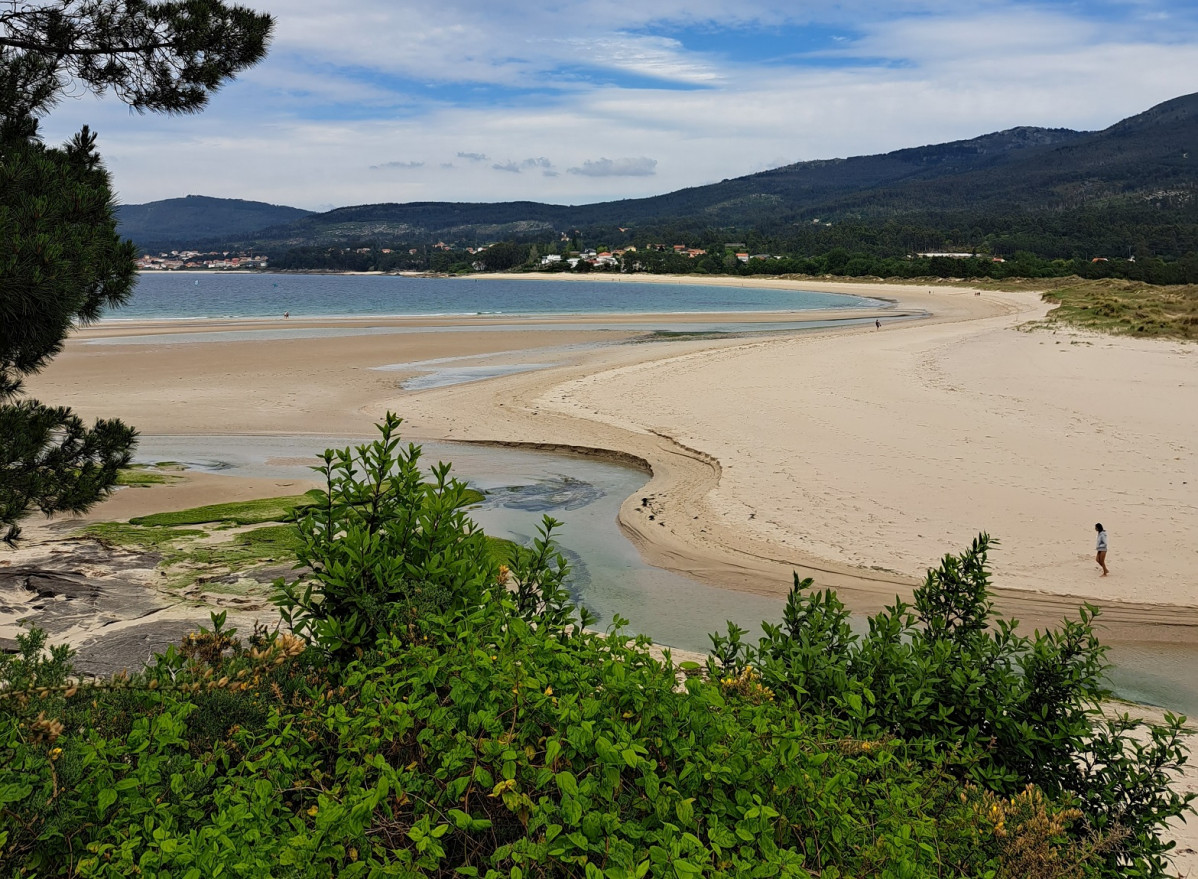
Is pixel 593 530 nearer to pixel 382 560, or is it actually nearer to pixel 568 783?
pixel 382 560

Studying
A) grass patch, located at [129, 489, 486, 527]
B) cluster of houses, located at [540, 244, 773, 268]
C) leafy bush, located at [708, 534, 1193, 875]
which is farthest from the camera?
cluster of houses, located at [540, 244, 773, 268]

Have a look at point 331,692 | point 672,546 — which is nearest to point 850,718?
point 331,692

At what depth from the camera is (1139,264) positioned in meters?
87.5

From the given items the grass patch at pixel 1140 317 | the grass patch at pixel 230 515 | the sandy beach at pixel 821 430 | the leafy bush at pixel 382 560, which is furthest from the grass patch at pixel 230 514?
the grass patch at pixel 1140 317

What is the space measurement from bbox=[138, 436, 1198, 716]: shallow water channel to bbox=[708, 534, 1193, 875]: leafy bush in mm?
3679

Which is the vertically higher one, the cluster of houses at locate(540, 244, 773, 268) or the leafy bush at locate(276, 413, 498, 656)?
the cluster of houses at locate(540, 244, 773, 268)

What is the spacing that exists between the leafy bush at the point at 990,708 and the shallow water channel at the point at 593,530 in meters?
3.68

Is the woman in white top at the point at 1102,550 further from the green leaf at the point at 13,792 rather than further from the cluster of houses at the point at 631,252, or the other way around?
the cluster of houses at the point at 631,252

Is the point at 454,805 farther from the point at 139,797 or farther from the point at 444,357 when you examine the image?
the point at 444,357

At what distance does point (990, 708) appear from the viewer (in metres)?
3.94

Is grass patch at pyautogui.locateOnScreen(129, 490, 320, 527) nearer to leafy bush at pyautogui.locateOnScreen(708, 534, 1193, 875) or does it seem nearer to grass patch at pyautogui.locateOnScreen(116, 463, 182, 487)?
grass patch at pyautogui.locateOnScreen(116, 463, 182, 487)

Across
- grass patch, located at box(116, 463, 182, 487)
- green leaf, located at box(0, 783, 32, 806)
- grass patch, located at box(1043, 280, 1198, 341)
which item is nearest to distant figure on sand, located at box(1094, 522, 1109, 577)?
green leaf, located at box(0, 783, 32, 806)

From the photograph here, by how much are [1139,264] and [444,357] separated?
3291 inches

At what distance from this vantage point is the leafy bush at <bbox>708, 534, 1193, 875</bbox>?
11.7 feet
